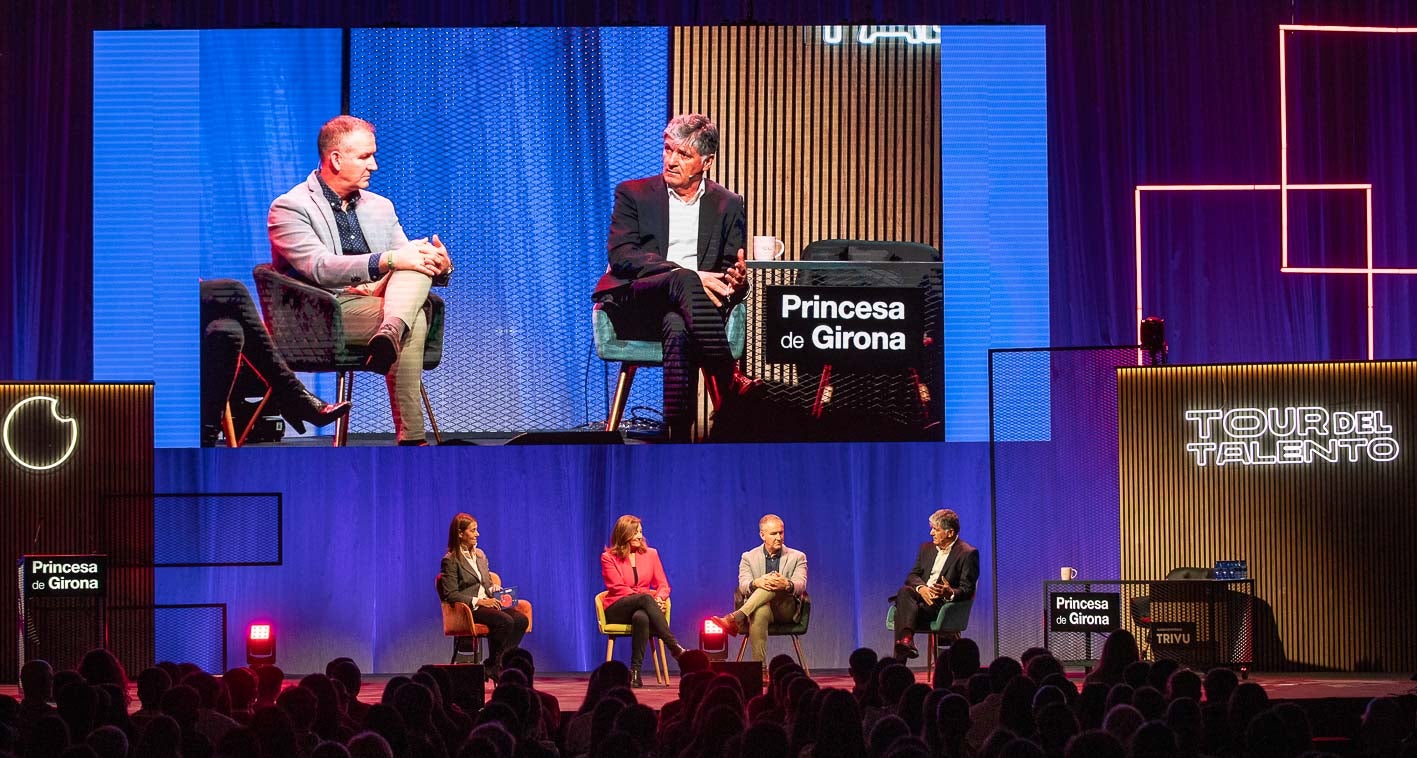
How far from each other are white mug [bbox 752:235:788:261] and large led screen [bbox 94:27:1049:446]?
13 mm

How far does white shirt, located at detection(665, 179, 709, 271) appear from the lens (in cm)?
1071

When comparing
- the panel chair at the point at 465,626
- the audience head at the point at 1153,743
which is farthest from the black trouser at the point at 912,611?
the audience head at the point at 1153,743

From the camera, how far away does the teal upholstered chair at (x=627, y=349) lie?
1069 centimetres

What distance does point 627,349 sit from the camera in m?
→ 10.8

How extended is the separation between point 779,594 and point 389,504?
2658 mm

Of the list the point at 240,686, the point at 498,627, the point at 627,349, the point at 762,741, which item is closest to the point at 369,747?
the point at 762,741

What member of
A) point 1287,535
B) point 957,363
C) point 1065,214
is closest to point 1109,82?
point 1065,214

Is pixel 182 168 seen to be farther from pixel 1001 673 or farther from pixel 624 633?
pixel 1001 673

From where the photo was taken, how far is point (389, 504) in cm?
1117

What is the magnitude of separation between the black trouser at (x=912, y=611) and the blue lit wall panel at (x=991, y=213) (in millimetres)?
1213

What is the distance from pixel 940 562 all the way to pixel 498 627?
2.61 metres

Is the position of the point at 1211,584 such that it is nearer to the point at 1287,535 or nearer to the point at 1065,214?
the point at 1287,535

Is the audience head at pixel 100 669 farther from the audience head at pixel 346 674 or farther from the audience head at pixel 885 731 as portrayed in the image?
the audience head at pixel 885 731

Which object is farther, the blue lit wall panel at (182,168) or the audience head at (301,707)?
the blue lit wall panel at (182,168)
